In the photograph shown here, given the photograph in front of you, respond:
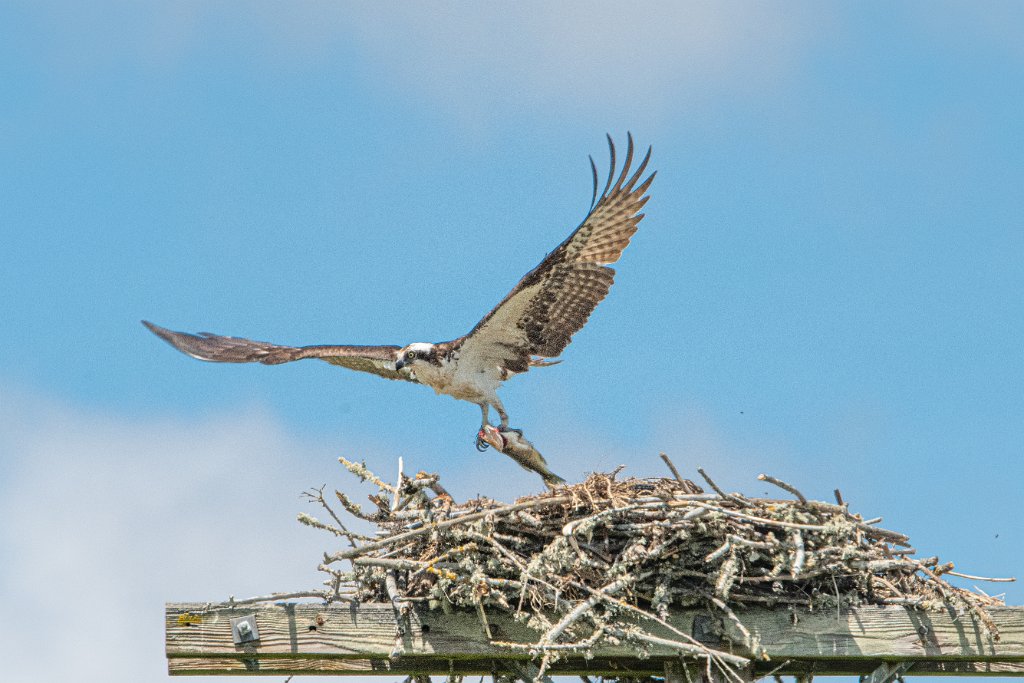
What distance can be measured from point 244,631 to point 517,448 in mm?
3206

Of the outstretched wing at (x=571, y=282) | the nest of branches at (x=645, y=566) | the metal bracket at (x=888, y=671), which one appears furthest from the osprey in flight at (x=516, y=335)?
the metal bracket at (x=888, y=671)

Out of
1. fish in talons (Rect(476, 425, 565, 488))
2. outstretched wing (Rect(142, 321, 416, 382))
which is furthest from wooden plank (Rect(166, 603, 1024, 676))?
outstretched wing (Rect(142, 321, 416, 382))

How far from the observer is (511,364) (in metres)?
8.17

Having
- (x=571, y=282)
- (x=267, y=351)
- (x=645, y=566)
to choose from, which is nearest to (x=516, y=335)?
(x=571, y=282)

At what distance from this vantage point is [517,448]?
788 centimetres

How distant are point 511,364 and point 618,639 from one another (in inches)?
138

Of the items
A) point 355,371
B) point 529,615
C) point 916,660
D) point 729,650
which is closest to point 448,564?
point 529,615

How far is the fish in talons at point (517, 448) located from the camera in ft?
25.9

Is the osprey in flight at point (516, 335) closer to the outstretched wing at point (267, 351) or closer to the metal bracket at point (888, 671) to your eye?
the outstretched wing at point (267, 351)

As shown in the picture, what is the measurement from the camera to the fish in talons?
788 centimetres

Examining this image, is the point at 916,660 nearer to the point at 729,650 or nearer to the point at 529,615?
the point at 729,650

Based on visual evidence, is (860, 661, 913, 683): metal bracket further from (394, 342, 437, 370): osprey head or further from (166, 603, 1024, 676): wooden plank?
(394, 342, 437, 370): osprey head

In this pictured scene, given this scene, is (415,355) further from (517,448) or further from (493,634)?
(493,634)

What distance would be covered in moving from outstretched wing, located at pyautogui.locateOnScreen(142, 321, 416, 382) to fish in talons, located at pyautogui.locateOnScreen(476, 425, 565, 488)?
784mm
